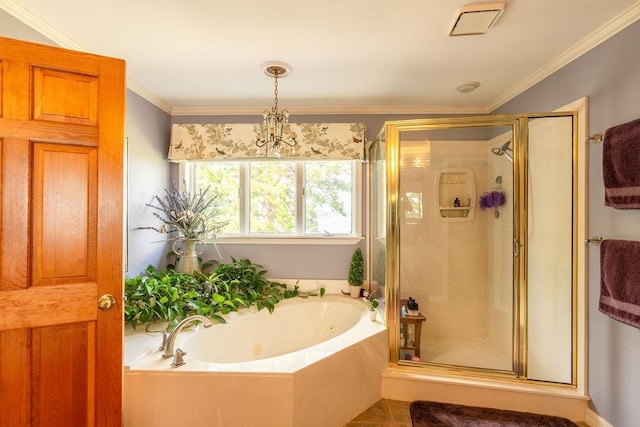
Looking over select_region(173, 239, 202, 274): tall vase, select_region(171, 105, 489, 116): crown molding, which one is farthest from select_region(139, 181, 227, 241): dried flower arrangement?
select_region(171, 105, 489, 116): crown molding

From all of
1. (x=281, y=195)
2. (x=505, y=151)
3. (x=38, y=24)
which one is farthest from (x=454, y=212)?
(x=38, y=24)

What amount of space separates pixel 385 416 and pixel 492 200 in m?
1.78

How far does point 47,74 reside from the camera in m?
1.07

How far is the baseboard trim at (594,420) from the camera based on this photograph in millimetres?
1493

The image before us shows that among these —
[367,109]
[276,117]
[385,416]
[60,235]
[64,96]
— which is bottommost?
[385,416]

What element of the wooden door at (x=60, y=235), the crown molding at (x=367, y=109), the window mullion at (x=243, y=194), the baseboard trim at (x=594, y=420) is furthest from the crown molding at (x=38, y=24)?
the baseboard trim at (x=594, y=420)

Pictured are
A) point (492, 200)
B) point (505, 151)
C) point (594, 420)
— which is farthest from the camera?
Answer: point (492, 200)

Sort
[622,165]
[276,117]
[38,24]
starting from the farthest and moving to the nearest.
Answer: [276,117], [38,24], [622,165]

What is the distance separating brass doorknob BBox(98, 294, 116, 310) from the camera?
1.11 meters

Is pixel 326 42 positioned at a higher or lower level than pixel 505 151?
higher

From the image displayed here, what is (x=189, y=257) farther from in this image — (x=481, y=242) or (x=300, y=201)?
(x=481, y=242)

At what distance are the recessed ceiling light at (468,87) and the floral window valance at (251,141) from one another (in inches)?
31.8

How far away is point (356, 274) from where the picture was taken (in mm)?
2426

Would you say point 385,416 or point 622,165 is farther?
point 385,416
